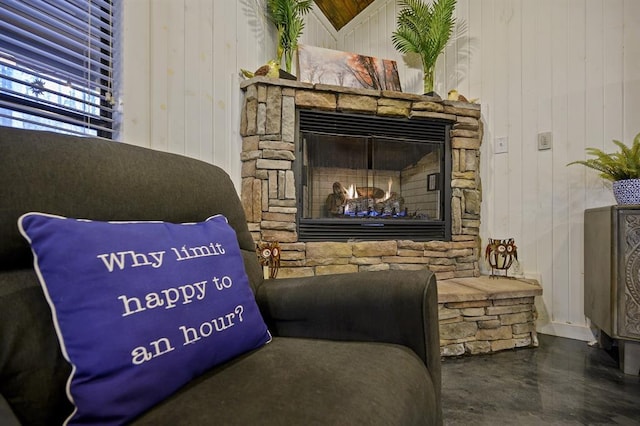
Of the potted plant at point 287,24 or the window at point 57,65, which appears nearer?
the window at point 57,65

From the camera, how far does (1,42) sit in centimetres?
119

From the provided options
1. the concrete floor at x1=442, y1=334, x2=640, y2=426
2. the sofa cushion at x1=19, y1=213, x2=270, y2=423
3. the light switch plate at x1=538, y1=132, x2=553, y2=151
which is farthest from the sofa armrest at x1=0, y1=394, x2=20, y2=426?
the light switch plate at x1=538, y1=132, x2=553, y2=151

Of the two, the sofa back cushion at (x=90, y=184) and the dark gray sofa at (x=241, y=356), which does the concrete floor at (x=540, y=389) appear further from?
the sofa back cushion at (x=90, y=184)

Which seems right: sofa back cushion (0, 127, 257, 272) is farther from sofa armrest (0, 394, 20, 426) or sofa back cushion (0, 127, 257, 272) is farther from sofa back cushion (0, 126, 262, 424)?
sofa armrest (0, 394, 20, 426)

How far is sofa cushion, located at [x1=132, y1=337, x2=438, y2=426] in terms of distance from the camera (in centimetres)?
56

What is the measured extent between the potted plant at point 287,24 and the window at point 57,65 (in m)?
0.98

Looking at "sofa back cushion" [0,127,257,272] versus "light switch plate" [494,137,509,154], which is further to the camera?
"light switch plate" [494,137,509,154]

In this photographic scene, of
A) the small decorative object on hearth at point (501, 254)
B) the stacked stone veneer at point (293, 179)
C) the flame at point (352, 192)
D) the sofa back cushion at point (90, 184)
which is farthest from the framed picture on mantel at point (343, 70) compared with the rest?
the sofa back cushion at point (90, 184)

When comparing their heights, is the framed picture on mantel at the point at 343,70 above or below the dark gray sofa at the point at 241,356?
above

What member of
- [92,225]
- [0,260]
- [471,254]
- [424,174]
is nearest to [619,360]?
[471,254]

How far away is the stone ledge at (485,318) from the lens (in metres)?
1.89

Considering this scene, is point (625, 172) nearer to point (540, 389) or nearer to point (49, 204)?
point (540, 389)

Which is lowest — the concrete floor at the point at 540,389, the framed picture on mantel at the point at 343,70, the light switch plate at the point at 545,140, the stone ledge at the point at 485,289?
the concrete floor at the point at 540,389

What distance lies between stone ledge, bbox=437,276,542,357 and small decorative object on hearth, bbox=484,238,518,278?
0.85 ft
